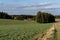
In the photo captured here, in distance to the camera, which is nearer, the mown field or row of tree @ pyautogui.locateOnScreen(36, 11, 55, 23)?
the mown field

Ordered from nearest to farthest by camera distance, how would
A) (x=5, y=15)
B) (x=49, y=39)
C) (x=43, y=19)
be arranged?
1. (x=49, y=39)
2. (x=43, y=19)
3. (x=5, y=15)

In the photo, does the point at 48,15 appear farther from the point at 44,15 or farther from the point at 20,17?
the point at 20,17

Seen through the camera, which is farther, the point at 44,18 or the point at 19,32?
the point at 44,18

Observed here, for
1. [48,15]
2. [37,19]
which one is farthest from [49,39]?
[48,15]

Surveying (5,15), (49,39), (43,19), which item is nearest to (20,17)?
(5,15)

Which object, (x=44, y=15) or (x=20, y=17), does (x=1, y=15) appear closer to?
(x=20, y=17)

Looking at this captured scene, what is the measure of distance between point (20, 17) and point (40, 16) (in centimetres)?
1395

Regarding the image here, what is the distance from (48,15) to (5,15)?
21146mm

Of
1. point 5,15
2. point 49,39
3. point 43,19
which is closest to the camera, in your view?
point 49,39

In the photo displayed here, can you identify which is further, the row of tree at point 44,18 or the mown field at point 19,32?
the row of tree at point 44,18

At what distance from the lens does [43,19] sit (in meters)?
94.9

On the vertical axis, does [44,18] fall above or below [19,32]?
below

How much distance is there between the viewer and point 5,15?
101312 millimetres

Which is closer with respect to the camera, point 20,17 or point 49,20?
point 49,20
